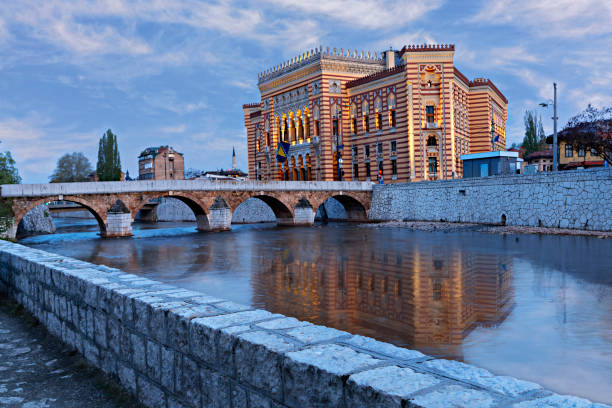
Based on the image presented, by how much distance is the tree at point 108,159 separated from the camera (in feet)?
198

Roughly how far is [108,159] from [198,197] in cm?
3345

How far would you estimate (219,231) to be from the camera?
3347 centimetres

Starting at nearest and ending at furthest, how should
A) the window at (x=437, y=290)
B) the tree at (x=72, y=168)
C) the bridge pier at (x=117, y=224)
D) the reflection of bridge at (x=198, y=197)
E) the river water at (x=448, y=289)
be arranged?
1. the river water at (x=448, y=289)
2. the window at (x=437, y=290)
3. the reflection of bridge at (x=198, y=197)
4. the bridge pier at (x=117, y=224)
5. the tree at (x=72, y=168)

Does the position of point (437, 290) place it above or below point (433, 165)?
below

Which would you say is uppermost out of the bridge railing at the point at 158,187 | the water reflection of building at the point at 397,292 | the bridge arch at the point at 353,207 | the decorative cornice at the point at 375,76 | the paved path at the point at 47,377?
the decorative cornice at the point at 375,76

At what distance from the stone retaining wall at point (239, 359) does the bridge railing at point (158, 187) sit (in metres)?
24.9

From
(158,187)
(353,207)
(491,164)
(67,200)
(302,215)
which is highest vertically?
(491,164)

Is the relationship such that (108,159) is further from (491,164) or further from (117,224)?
(491,164)

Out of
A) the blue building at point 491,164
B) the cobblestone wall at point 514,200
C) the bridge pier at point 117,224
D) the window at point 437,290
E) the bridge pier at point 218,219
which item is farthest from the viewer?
the bridge pier at point 218,219

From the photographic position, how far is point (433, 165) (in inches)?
1564

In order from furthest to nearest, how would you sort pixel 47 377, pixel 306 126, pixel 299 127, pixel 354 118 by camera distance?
pixel 299 127
pixel 306 126
pixel 354 118
pixel 47 377

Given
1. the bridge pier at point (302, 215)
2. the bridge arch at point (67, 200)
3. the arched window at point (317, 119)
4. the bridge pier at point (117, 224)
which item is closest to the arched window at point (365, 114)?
the arched window at point (317, 119)

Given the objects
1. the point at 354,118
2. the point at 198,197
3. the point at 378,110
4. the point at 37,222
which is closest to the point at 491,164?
the point at 378,110

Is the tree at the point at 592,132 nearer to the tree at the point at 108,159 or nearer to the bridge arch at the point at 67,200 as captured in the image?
the bridge arch at the point at 67,200
